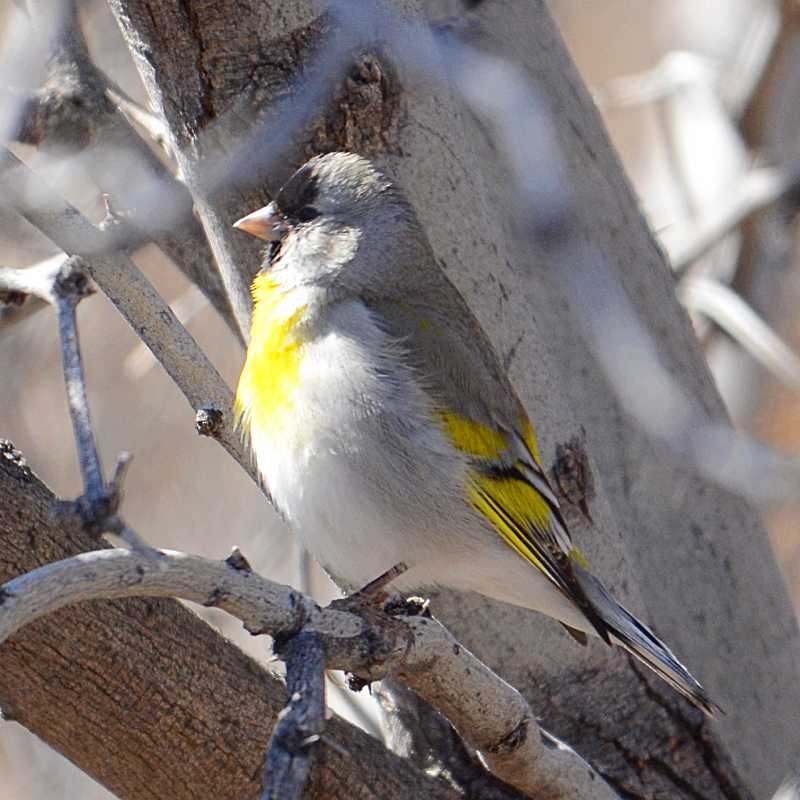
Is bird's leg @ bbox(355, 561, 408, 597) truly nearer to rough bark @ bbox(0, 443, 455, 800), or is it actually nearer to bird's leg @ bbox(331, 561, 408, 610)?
bird's leg @ bbox(331, 561, 408, 610)

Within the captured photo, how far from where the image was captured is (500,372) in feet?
8.79

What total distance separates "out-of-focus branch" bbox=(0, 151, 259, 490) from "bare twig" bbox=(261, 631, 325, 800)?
0.56 meters

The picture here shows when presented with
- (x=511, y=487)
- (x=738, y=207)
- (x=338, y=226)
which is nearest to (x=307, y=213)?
(x=338, y=226)

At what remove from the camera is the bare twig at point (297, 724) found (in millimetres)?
1587

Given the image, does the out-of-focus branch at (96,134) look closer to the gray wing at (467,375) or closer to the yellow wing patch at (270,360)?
the yellow wing patch at (270,360)

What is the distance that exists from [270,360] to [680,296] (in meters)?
A: 1.70

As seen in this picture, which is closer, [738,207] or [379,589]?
[379,589]

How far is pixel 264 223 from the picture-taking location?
8.66 feet

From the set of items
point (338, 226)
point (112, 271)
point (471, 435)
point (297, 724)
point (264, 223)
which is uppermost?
point (112, 271)

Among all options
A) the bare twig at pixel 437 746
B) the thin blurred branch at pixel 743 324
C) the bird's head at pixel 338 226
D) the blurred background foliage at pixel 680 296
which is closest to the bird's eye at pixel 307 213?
the bird's head at pixel 338 226

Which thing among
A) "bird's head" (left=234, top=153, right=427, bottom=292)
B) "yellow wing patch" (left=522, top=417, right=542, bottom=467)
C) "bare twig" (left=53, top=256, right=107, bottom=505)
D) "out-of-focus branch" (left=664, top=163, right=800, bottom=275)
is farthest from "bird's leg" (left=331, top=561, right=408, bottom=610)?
"out-of-focus branch" (left=664, top=163, right=800, bottom=275)

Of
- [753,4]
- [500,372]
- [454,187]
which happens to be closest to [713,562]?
[500,372]

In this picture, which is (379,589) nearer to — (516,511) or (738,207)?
(516,511)

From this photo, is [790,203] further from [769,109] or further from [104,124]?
[104,124]
